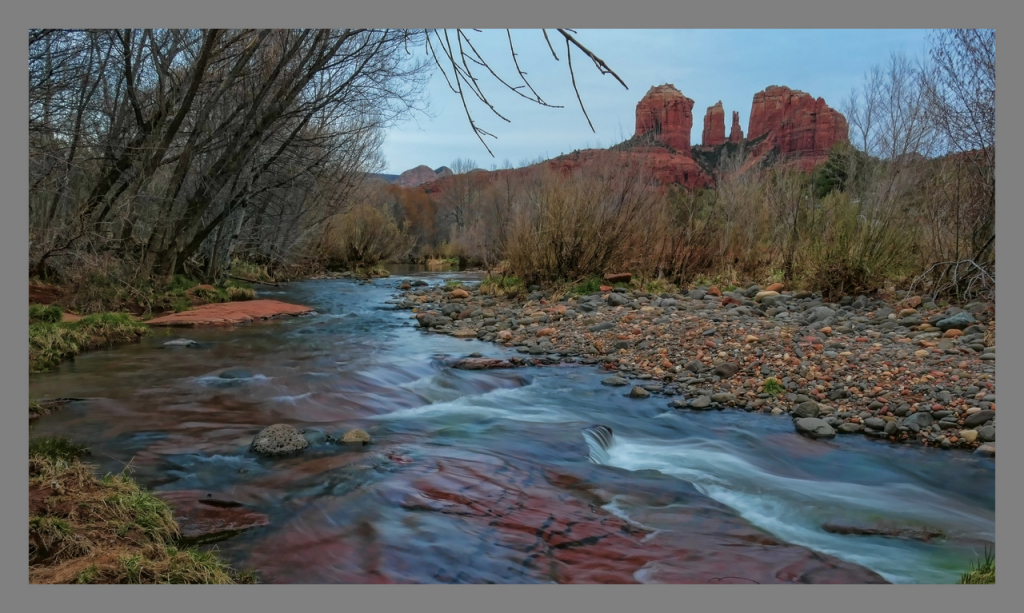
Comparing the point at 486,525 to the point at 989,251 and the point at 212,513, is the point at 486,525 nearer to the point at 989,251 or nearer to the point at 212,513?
the point at 212,513

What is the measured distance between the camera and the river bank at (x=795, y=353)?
4695 millimetres

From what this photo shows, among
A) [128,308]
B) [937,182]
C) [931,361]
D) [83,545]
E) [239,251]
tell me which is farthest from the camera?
[239,251]

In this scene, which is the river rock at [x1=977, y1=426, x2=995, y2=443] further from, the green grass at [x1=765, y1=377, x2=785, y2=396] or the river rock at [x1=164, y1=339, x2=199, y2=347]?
the river rock at [x1=164, y1=339, x2=199, y2=347]

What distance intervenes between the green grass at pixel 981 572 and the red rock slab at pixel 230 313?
9.52 meters

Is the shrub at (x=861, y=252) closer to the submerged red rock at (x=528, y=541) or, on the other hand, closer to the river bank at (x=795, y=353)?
the river bank at (x=795, y=353)

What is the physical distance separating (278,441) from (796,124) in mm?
22025

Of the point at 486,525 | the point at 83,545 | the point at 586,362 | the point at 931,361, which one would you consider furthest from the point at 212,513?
the point at 931,361

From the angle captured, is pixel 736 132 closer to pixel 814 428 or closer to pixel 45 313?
pixel 814 428

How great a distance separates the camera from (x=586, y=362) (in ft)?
23.9

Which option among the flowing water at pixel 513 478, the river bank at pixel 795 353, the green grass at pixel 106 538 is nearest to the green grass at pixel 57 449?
the flowing water at pixel 513 478

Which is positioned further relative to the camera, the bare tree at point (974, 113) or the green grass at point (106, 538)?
the bare tree at point (974, 113)

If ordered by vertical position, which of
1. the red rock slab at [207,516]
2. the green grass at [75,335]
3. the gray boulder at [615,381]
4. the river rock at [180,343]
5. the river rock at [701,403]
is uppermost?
the green grass at [75,335]

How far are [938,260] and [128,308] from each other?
11.6 m

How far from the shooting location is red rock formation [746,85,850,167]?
14.9 m
